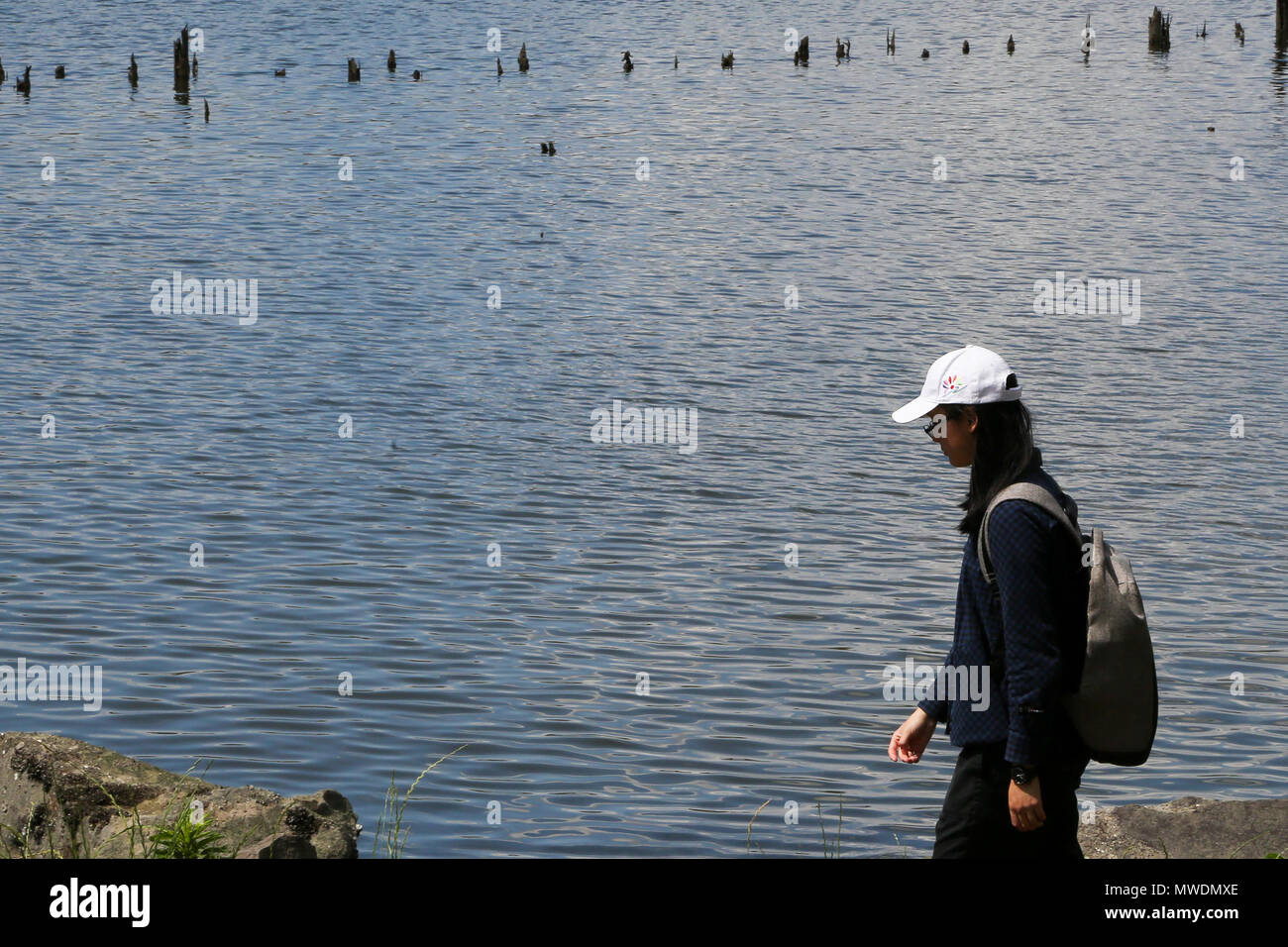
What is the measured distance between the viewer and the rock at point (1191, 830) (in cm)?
820

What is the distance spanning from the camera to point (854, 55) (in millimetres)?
65312

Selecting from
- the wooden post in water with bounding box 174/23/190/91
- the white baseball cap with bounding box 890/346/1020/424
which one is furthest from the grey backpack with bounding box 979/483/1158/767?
the wooden post in water with bounding box 174/23/190/91

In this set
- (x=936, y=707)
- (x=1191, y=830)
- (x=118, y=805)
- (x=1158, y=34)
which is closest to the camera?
(x=936, y=707)

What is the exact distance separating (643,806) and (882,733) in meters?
2.05

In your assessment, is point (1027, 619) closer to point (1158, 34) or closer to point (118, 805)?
point (118, 805)

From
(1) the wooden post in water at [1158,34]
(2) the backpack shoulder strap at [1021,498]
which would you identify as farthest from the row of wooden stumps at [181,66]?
(2) the backpack shoulder strap at [1021,498]

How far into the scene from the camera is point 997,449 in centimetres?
594

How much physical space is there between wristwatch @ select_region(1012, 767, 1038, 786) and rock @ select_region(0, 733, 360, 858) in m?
3.08

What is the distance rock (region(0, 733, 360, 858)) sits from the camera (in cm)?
748

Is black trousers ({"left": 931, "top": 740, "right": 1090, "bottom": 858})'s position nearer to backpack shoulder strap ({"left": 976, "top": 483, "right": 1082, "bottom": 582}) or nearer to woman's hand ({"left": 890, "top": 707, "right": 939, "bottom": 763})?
woman's hand ({"left": 890, "top": 707, "right": 939, "bottom": 763})

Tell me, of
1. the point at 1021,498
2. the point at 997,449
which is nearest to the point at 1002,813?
the point at 1021,498

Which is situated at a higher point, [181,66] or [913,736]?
[181,66]

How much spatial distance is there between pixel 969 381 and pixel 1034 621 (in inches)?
32.4
